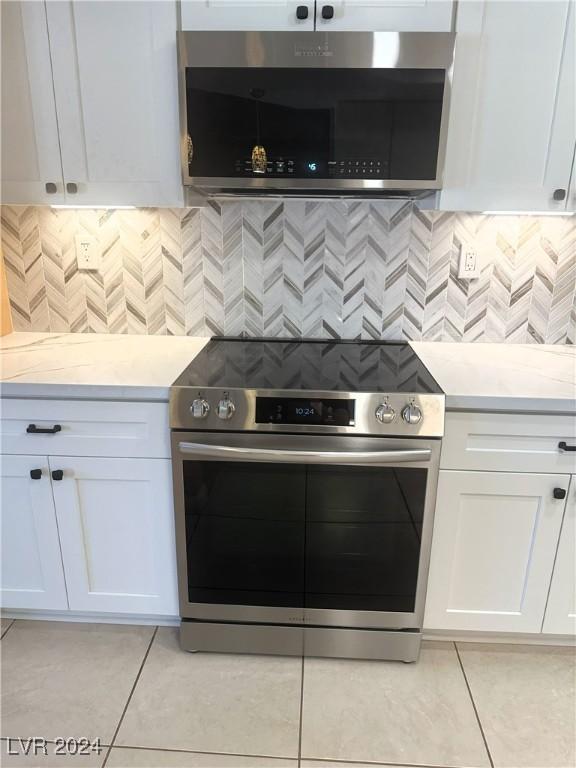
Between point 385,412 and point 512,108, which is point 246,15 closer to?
point 512,108

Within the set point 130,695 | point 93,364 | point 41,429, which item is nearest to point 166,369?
point 93,364

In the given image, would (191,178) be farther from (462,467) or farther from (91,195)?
(462,467)

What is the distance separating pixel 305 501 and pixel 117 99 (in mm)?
1344

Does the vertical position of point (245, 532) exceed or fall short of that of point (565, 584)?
it exceeds it

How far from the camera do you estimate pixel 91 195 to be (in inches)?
67.8

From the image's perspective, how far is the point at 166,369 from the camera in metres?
1.73

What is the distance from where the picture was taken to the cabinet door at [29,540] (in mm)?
1700

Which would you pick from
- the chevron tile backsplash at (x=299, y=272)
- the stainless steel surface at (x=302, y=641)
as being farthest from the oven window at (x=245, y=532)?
the chevron tile backsplash at (x=299, y=272)

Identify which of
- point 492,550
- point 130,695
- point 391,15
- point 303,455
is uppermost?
point 391,15

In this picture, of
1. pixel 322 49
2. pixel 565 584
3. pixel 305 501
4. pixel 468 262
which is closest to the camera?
pixel 322 49

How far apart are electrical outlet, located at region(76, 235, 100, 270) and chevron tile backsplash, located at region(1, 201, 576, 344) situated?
0.02 meters

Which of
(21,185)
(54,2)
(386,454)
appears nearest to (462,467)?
(386,454)

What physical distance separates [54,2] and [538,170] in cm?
152

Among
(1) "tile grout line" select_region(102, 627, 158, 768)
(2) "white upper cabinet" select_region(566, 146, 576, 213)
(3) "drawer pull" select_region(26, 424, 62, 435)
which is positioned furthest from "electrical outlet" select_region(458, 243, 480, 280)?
(1) "tile grout line" select_region(102, 627, 158, 768)
